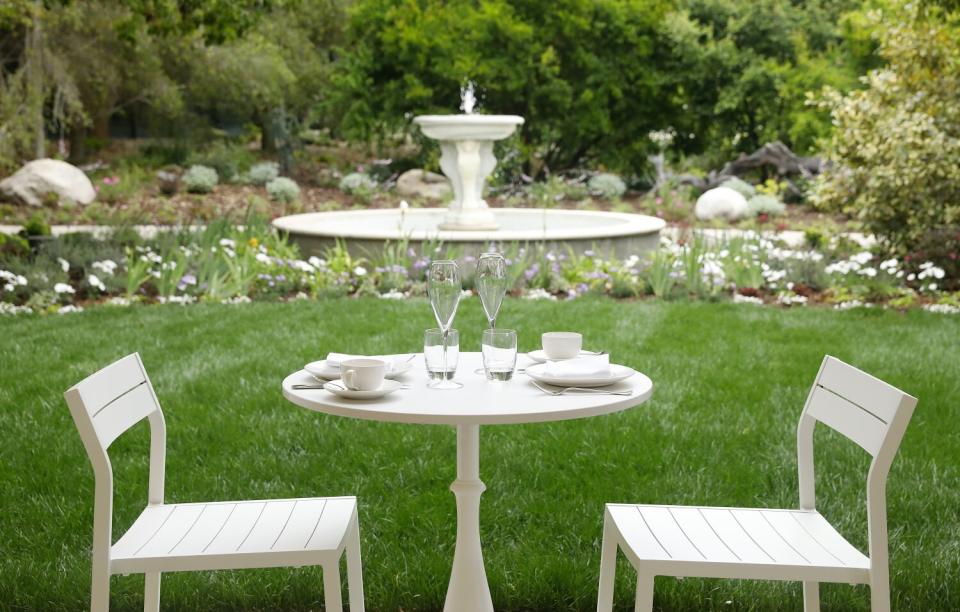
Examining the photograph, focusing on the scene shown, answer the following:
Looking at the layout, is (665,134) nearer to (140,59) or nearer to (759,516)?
(140,59)

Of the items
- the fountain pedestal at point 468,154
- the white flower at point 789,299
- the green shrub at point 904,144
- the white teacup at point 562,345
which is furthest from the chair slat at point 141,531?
the fountain pedestal at point 468,154

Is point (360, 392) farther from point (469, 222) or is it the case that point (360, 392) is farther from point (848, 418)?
point (469, 222)

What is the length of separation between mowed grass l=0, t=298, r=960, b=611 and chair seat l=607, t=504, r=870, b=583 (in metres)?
0.60

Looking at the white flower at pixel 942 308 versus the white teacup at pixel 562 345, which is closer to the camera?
the white teacup at pixel 562 345

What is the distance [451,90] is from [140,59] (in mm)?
5172

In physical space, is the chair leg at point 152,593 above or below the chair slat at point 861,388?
below

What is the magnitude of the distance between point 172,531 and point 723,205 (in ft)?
40.7

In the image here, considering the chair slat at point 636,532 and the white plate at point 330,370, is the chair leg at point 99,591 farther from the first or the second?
the chair slat at point 636,532

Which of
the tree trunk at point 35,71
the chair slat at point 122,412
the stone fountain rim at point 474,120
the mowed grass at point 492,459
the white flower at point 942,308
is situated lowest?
the mowed grass at point 492,459

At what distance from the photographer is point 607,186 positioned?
17.0 metres

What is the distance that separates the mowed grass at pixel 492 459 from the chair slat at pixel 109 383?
2.86 ft

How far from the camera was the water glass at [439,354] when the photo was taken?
2.62m

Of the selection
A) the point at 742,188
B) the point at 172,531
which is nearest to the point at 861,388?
the point at 172,531

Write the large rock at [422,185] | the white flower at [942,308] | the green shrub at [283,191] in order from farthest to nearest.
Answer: the large rock at [422,185] < the green shrub at [283,191] < the white flower at [942,308]
